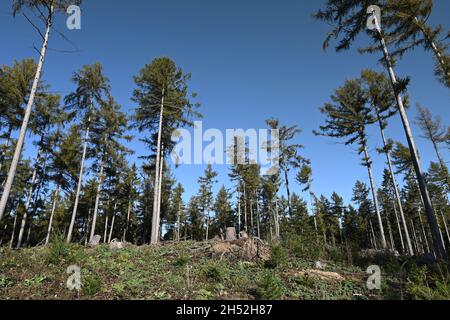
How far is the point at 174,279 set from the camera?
6242mm

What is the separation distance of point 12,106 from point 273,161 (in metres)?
20.8

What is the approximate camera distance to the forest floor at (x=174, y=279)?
5328mm

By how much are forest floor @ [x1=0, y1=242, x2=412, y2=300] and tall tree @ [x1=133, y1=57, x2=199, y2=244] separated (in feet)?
31.5

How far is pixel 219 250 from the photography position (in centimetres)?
870

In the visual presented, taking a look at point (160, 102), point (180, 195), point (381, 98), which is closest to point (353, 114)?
point (381, 98)

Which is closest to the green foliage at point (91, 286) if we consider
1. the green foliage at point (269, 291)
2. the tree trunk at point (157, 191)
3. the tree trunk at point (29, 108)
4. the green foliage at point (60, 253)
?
the green foliage at point (60, 253)

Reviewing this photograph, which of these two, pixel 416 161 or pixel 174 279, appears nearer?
pixel 174 279

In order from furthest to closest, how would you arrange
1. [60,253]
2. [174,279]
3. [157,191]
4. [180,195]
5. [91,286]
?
[180,195]
[157,191]
[60,253]
[174,279]
[91,286]

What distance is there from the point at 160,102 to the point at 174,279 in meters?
14.0

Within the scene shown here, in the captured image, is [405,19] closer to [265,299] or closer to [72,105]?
[265,299]

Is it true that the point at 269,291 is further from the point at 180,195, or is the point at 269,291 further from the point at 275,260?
the point at 180,195

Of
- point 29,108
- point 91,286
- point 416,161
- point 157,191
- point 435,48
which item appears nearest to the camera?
point 91,286

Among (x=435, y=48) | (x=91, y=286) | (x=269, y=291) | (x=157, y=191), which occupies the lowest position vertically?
(x=269, y=291)
